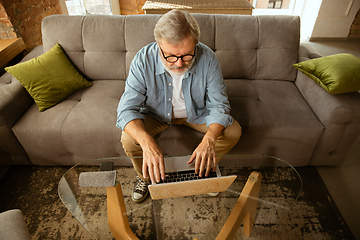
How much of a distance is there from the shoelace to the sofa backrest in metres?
0.99

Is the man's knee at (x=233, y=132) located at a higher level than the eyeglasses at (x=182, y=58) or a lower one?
lower

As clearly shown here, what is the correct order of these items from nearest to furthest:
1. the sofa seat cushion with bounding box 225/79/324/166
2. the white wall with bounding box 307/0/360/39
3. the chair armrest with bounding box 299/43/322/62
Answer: the sofa seat cushion with bounding box 225/79/324/166, the chair armrest with bounding box 299/43/322/62, the white wall with bounding box 307/0/360/39

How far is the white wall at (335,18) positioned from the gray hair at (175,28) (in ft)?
11.0

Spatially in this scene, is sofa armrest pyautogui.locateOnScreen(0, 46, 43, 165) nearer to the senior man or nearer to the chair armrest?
the senior man

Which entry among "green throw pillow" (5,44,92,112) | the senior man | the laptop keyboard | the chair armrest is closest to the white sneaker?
the senior man

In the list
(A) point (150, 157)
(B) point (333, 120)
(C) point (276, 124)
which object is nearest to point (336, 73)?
(B) point (333, 120)

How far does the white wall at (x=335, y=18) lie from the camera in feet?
10.6

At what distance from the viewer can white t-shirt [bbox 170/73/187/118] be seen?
49.1 inches

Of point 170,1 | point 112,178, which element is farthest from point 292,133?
point 170,1

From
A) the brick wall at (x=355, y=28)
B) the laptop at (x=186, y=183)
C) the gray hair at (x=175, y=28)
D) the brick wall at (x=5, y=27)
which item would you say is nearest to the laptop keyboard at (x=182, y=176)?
the laptop at (x=186, y=183)

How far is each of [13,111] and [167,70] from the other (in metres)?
1.07

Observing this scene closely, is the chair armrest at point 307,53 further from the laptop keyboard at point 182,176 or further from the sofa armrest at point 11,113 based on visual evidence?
the sofa armrest at point 11,113

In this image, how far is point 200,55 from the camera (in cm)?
121

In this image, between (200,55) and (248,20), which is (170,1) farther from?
(200,55)
